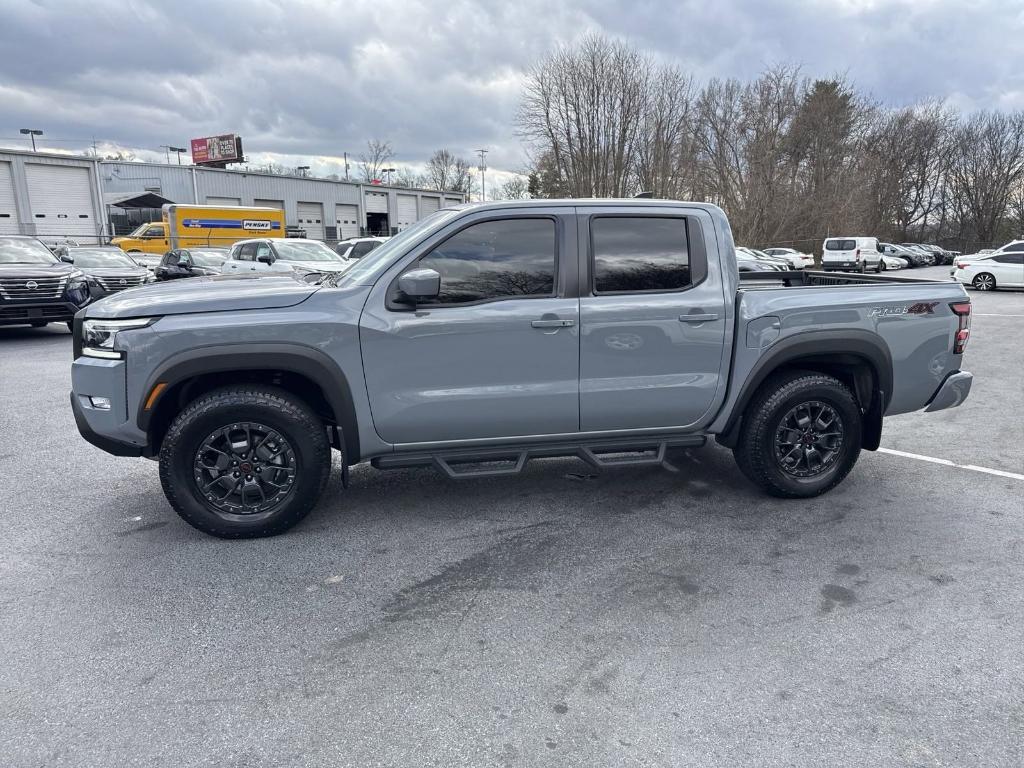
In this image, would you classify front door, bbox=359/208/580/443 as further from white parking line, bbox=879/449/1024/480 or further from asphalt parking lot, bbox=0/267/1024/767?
white parking line, bbox=879/449/1024/480

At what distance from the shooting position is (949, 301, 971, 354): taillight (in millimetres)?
4590

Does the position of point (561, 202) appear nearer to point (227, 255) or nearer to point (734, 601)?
point (734, 601)

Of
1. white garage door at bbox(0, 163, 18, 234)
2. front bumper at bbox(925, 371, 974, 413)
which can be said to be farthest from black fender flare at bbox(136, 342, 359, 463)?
white garage door at bbox(0, 163, 18, 234)

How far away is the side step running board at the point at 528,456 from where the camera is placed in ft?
13.3

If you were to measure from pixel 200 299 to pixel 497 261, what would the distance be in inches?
65.9

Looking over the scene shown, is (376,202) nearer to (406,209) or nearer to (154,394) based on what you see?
(406,209)

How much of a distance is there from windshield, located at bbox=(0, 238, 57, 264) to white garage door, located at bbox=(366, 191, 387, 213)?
45.4 metres

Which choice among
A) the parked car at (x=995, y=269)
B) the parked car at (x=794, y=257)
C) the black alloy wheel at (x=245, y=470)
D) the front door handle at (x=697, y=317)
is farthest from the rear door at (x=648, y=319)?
the parked car at (x=794, y=257)

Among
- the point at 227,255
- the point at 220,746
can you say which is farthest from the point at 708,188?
the point at 220,746

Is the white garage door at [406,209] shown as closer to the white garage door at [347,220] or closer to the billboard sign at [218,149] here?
the white garage door at [347,220]

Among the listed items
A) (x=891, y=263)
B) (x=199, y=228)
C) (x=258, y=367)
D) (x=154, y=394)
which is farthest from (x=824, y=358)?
(x=891, y=263)

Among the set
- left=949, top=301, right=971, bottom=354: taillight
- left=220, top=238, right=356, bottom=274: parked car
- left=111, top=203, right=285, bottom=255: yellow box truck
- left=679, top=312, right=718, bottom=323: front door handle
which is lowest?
left=949, top=301, right=971, bottom=354: taillight

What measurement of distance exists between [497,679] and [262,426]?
199 cm

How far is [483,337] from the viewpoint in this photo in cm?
394
